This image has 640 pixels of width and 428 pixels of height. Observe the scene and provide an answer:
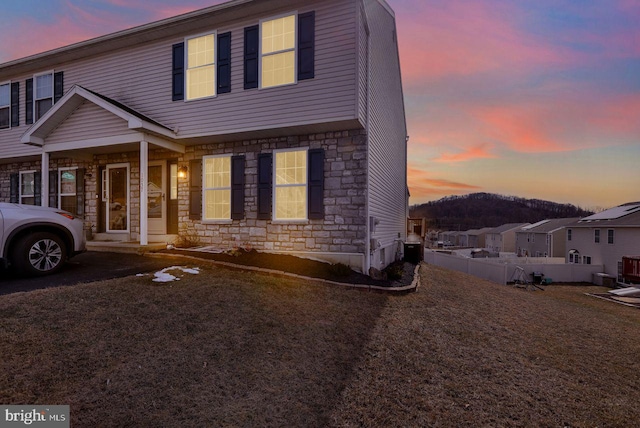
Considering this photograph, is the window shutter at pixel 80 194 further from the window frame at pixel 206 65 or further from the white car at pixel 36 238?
the window frame at pixel 206 65

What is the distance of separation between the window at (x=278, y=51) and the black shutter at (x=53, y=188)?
864 centimetres

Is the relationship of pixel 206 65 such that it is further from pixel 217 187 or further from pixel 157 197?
pixel 157 197

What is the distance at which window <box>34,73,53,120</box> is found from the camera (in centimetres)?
1031

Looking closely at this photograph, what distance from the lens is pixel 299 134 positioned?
320 inches

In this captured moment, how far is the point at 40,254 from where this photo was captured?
→ 19.8ft

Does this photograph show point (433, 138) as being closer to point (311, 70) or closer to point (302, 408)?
point (311, 70)

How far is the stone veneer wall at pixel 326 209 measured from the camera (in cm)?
759

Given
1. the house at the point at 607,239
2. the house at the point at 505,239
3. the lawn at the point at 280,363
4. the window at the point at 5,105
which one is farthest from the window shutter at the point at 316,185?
the house at the point at 505,239

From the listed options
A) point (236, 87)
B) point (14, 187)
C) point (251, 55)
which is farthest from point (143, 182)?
point (14, 187)

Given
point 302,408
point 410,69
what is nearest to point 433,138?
point 410,69

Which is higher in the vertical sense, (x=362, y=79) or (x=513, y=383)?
(x=362, y=79)

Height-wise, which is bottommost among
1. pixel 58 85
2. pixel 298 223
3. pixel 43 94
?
pixel 298 223

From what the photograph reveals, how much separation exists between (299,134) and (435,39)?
23.9ft

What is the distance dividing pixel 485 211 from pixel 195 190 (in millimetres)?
114904
